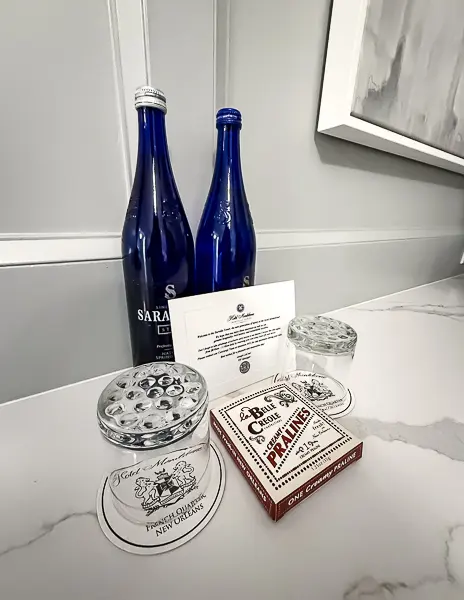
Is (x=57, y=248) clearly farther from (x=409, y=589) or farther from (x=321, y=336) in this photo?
(x=409, y=589)

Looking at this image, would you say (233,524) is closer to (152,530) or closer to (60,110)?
(152,530)

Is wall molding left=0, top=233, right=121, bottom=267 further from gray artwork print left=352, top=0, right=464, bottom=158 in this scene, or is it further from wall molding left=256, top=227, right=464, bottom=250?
gray artwork print left=352, top=0, right=464, bottom=158

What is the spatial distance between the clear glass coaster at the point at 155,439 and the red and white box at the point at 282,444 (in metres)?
0.04

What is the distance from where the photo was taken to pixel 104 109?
36 cm

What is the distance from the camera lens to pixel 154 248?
35 cm

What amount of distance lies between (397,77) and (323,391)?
2.04 feet

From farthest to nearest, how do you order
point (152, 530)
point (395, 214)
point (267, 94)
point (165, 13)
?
point (395, 214)
point (267, 94)
point (165, 13)
point (152, 530)

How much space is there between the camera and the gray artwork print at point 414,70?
0.49 meters

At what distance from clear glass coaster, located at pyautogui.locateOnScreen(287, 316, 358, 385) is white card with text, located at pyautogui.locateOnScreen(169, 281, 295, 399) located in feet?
0.09

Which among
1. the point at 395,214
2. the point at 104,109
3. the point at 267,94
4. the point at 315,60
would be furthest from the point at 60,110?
the point at 395,214

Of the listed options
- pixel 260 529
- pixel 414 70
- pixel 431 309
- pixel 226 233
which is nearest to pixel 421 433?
pixel 260 529

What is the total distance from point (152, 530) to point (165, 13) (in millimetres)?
557

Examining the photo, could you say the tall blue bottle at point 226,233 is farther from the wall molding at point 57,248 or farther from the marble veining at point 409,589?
the marble veining at point 409,589

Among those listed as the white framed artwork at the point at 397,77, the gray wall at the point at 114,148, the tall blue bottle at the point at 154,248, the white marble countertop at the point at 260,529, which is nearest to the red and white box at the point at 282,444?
the white marble countertop at the point at 260,529
